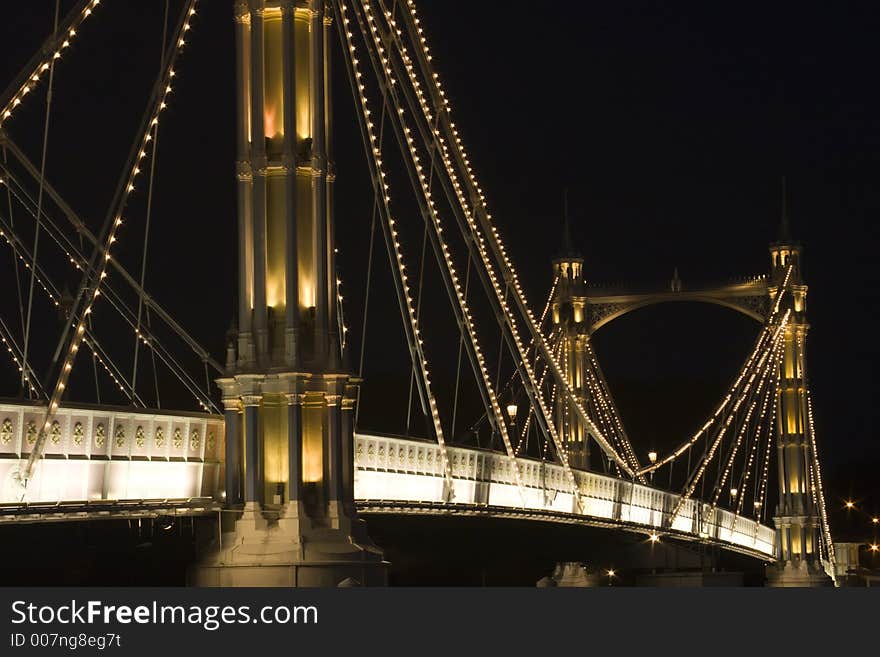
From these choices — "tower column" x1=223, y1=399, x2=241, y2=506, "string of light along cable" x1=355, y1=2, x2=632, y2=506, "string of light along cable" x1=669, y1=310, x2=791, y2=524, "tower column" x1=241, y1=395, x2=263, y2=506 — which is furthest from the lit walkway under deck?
"string of light along cable" x1=669, y1=310, x2=791, y2=524

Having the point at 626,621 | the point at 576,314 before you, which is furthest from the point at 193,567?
the point at 576,314

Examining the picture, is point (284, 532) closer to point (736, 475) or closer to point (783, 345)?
point (783, 345)

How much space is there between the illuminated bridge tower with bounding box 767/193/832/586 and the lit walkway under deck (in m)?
28.8

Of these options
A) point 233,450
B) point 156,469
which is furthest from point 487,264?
point 156,469

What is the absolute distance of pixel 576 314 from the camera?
63.9 metres

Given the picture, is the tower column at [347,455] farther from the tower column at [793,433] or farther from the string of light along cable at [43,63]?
the tower column at [793,433]

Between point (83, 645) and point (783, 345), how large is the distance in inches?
2032

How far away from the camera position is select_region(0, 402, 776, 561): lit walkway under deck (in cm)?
2575

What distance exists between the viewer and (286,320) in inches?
1108

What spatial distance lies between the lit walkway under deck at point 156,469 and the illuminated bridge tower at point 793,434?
94.5ft

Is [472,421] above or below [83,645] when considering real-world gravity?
above

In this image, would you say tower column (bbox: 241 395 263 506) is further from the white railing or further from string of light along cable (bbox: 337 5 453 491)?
string of light along cable (bbox: 337 5 453 491)

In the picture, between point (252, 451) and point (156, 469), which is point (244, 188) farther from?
point (156, 469)

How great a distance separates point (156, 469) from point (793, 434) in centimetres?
4258
